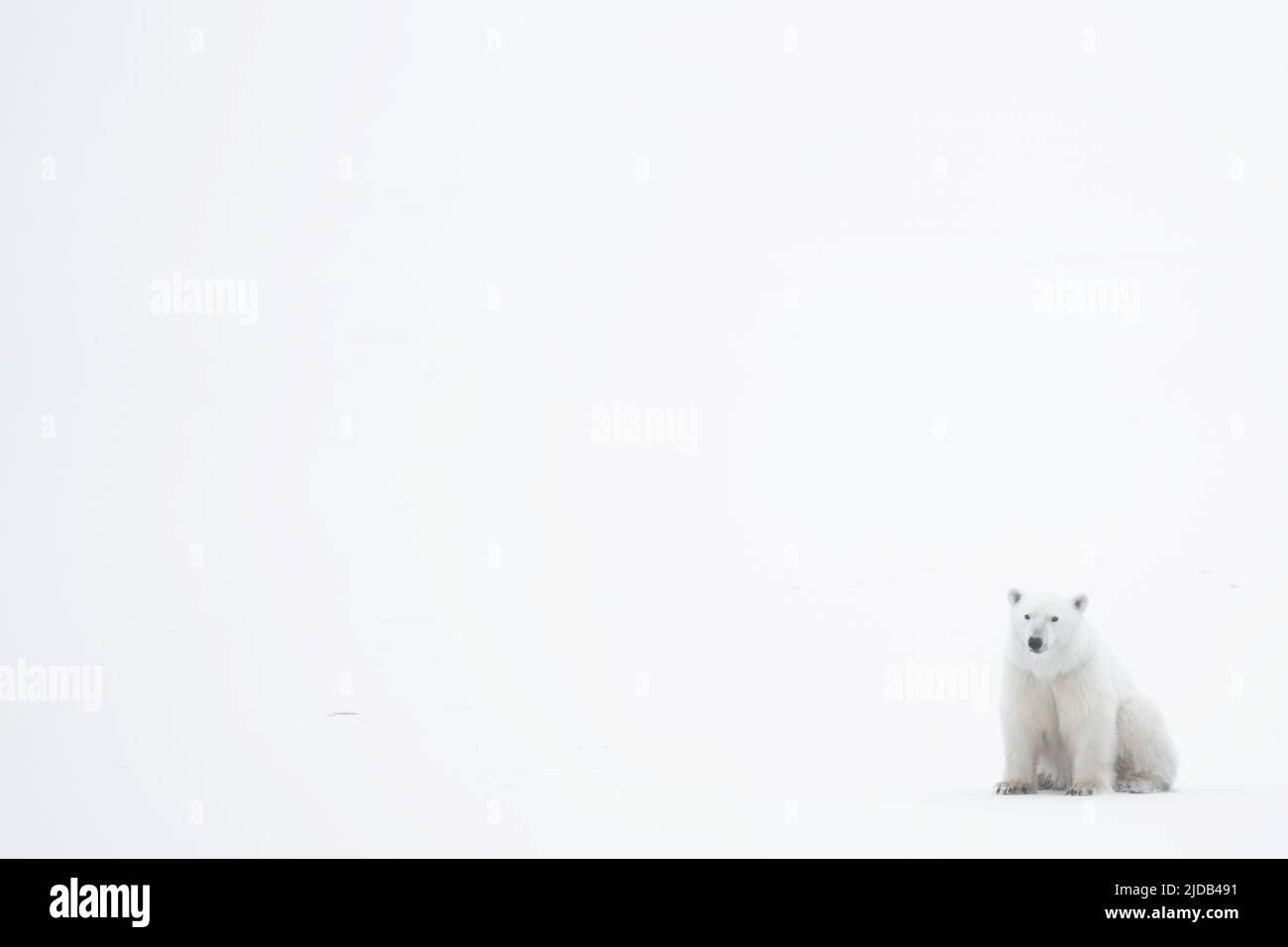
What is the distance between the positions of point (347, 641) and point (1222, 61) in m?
169

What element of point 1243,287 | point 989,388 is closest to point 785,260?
point 1243,287

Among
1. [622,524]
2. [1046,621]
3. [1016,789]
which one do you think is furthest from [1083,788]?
[622,524]

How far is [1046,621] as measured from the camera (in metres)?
8.66

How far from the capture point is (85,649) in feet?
59.5

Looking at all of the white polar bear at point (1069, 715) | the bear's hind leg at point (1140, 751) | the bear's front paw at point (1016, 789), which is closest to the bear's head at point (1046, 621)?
the white polar bear at point (1069, 715)

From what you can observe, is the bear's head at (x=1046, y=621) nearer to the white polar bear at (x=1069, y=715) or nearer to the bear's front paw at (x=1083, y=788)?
the white polar bear at (x=1069, y=715)

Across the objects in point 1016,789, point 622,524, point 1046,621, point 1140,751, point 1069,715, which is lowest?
point 1016,789

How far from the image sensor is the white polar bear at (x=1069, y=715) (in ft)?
28.6

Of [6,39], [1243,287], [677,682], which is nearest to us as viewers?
[677,682]

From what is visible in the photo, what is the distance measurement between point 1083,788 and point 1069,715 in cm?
40

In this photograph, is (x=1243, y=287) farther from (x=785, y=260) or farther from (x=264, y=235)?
(x=264, y=235)

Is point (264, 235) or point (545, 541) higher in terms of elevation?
point (264, 235)

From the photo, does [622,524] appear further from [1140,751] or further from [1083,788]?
[1083,788]

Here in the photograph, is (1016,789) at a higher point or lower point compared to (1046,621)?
lower
